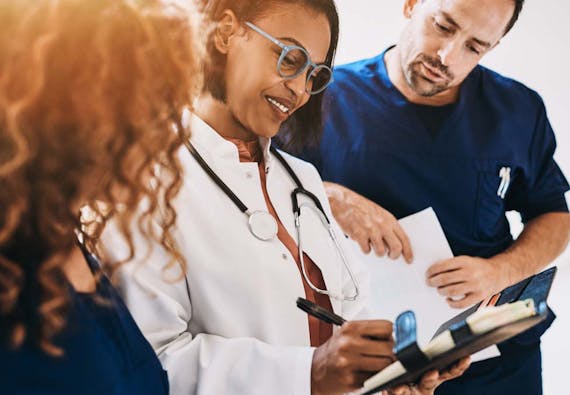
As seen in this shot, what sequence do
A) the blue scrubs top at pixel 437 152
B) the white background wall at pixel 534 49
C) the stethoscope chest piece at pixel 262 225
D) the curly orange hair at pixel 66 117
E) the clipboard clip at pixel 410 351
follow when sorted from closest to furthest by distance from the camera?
the curly orange hair at pixel 66 117 → the clipboard clip at pixel 410 351 → the stethoscope chest piece at pixel 262 225 → the blue scrubs top at pixel 437 152 → the white background wall at pixel 534 49

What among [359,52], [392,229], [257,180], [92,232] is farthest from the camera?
[359,52]

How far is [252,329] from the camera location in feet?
2.65

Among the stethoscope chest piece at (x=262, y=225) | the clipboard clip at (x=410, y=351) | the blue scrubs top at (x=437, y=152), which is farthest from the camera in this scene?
the blue scrubs top at (x=437, y=152)

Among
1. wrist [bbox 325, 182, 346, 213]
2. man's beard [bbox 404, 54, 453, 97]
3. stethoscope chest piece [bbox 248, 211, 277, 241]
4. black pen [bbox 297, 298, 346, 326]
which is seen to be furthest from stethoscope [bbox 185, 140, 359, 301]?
man's beard [bbox 404, 54, 453, 97]

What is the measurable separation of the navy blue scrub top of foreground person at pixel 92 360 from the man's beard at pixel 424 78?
781 mm

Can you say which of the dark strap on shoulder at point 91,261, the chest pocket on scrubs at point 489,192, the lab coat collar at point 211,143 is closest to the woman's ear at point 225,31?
the lab coat collar at point 211,143

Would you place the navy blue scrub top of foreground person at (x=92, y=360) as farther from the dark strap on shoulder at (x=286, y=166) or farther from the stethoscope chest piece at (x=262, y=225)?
the dark strap on shoulder at (x=286, y=166)

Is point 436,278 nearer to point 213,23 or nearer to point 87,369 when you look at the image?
point 213,23

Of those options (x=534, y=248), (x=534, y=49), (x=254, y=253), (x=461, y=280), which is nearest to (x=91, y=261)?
(x=254, y=253)

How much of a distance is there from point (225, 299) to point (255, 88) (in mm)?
288

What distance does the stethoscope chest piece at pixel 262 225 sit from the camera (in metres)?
0.82

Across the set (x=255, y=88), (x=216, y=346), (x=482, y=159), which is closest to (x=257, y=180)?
(x=255, y=88)

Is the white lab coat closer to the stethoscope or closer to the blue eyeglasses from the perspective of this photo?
the stethoscope

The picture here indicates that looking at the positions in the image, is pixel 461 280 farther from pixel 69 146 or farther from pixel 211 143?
pixel 69 146
